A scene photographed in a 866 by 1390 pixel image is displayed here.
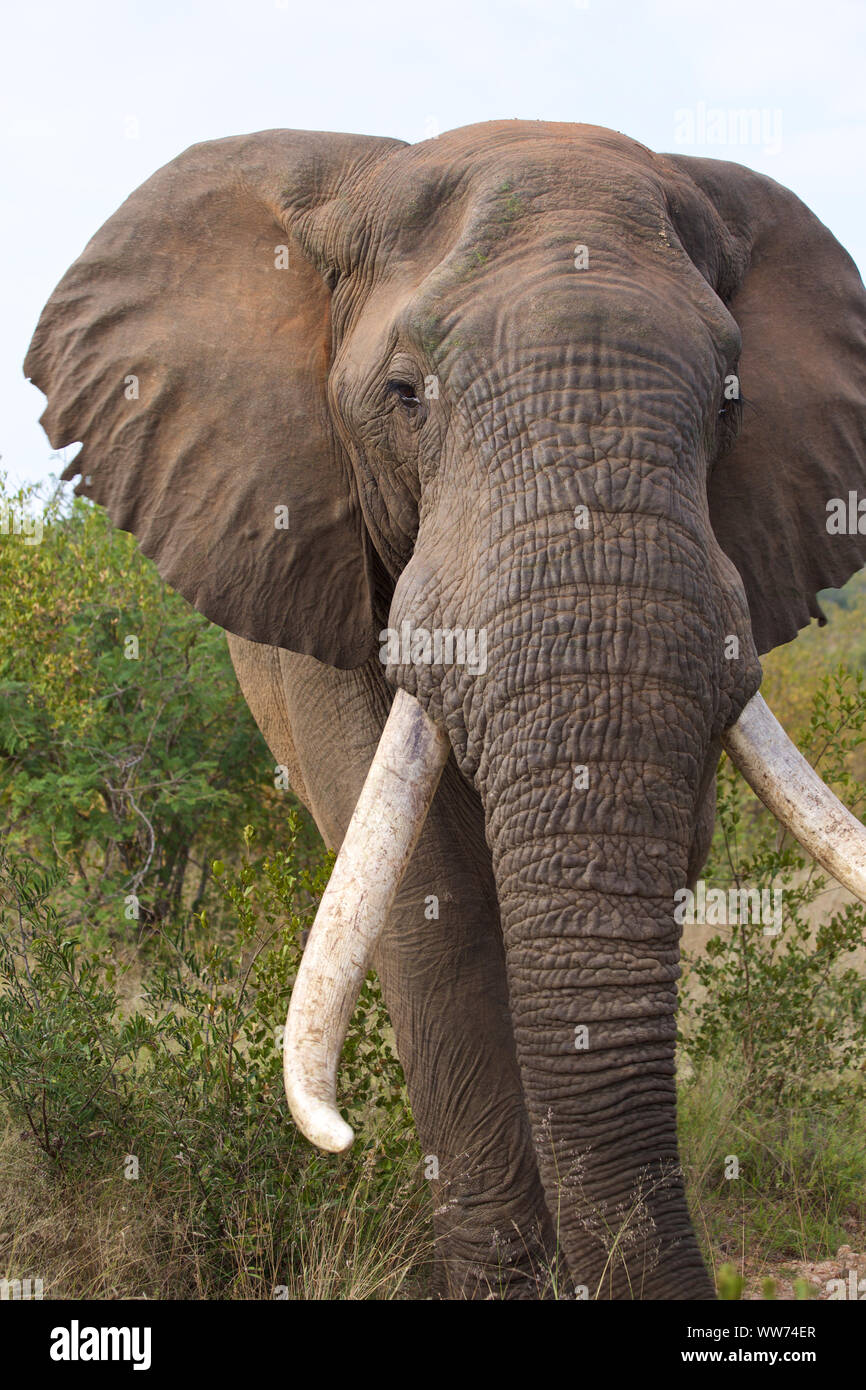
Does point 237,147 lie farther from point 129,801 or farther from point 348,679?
point 129,801

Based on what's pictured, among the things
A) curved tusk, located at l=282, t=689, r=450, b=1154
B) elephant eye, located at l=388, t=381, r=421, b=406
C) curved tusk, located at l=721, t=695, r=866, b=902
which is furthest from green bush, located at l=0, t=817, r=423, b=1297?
curved tusk, located at l=721, t=695, r=866, b=902

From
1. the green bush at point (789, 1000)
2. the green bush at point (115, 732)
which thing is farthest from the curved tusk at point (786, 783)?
the green bush at point (115, 732)

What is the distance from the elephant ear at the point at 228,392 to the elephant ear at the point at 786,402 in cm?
128

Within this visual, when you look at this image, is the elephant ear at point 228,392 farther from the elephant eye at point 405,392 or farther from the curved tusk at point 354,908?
the curved tusk at point 354,908

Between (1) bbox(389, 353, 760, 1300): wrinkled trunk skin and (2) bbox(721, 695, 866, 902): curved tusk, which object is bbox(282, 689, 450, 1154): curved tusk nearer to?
(1) bbox(389, 353, 760, 1300): wrinkled trunk skin

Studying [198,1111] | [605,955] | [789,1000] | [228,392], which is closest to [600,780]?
[605,955]

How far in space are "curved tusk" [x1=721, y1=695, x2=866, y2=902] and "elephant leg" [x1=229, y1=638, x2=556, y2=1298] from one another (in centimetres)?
110

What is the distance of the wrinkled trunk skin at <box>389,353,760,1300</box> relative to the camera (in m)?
3.83

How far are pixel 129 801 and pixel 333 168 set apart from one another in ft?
16.2

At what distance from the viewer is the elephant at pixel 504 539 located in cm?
387

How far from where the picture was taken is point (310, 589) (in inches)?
197

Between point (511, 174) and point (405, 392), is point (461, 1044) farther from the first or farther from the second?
point (511, 174)

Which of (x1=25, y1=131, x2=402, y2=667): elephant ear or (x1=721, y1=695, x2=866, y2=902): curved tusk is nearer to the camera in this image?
Answer: (x1=721, y1=695, x2=866, y2=902): curved tusk
